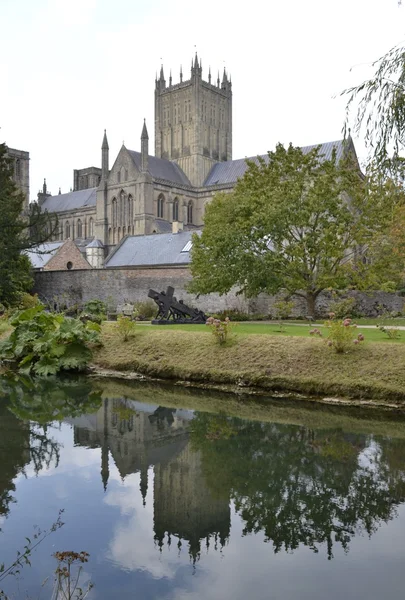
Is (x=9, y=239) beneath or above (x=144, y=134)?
beneath

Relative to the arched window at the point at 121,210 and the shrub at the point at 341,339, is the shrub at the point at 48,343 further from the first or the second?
the arched window at the point at 121,210

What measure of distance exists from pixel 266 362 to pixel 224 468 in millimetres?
6388

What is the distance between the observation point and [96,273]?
3738 centimetres

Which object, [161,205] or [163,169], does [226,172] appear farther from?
[161,205]

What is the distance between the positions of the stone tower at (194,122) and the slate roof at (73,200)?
39.0 ft

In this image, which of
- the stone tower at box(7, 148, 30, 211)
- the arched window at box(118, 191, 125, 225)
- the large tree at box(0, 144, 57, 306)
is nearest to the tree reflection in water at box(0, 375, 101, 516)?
the large tree at box(0, 144, 57, 306)

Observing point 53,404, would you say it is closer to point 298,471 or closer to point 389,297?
point 298,471

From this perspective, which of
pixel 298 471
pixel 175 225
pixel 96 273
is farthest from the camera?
pixel 175 225

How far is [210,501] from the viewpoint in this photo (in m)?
6.68

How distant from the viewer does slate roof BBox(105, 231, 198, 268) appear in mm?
39500

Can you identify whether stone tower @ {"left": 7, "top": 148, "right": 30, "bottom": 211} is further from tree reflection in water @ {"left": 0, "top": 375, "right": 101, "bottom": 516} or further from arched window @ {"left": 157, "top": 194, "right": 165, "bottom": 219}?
tree reflection in water @ {"left": 0, "top": 375, "right": 101, "bottom": 516}

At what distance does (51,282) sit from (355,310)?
2037cm

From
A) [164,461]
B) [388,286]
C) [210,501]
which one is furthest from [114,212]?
[210,501]

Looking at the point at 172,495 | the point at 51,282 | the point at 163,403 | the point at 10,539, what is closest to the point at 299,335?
the point at 163,403
